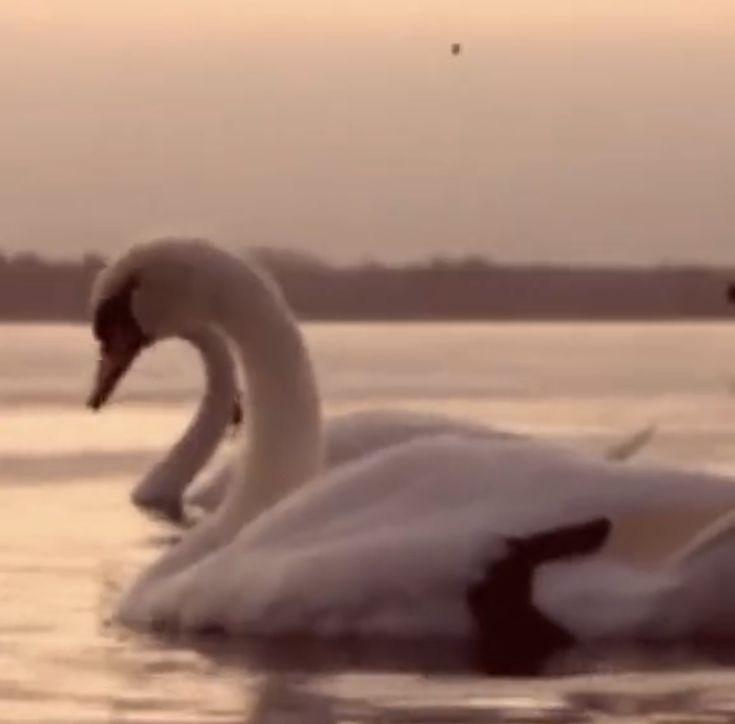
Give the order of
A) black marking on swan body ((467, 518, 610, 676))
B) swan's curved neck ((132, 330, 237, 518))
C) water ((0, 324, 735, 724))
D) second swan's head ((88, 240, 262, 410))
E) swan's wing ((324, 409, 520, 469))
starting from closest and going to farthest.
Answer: water ((0, 324, 735, 724)), black marking on swan body ((467, 518, 610, 676)), second swan's head ((88, 240, 262, 410)), swan's wing ((324, 409, 520, 469)), swan's curved neck ((132, 330, 237, 518))

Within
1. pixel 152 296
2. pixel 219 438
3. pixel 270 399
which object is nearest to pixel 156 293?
pixel 152 296

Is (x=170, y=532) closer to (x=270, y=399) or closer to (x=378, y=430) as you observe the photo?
A: (x=378, y=430)

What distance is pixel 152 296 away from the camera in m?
11.7

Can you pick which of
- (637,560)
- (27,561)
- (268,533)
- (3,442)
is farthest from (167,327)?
(3,442)

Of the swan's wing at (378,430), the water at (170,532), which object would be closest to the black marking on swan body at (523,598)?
the water at (170,532)

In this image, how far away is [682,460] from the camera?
1627cm

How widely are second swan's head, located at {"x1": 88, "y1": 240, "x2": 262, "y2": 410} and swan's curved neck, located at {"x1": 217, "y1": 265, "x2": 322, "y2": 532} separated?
0.22 feet

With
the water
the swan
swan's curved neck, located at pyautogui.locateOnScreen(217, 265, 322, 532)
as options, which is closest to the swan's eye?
swan's curved neck, located at pyautogui.locateOnScreen(217, 265, 322, 532)

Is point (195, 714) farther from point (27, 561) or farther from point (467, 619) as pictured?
point (27, 561)

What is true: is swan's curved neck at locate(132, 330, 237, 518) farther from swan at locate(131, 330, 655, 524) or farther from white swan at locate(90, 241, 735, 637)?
white swan at locate(90, 241, 735, 637)

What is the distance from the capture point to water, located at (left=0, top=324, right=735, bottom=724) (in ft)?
29.0

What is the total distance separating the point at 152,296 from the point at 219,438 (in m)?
4.81

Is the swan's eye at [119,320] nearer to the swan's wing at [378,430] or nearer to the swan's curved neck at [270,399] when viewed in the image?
the swan's curved neck at [270,399]

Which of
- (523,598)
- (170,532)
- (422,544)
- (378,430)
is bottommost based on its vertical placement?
(170,532)
